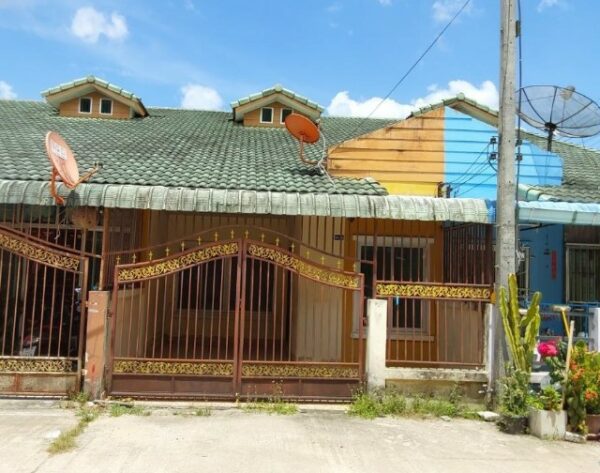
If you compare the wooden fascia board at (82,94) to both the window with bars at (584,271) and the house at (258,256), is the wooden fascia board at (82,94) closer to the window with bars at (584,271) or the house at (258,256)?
the house at (258,256)

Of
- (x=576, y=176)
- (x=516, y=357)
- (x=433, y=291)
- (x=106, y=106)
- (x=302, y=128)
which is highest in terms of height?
(x=106, y=106)

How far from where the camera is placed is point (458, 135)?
28.2 feet

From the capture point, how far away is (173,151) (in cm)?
959

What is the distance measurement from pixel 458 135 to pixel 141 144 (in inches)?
228

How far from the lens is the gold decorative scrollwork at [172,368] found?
6.86 m

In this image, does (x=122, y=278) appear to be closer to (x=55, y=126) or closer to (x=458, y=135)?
(x=458, y=135)

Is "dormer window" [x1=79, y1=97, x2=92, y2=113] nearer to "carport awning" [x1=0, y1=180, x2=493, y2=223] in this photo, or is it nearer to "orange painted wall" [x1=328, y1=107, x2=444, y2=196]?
"carport awning" [x1=0, y1=180, x2=493, y2=223]

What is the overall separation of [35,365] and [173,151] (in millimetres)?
4375

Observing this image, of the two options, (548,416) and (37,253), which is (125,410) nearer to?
(37,253)

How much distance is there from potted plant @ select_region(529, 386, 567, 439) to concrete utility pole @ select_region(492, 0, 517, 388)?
2.35ft

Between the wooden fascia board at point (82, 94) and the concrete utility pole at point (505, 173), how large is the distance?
935cm

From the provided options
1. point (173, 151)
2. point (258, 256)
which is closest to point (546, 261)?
point (258, 256)

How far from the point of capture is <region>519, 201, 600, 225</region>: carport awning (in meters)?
7.22

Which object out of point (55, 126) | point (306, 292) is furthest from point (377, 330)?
point (55, 126)
